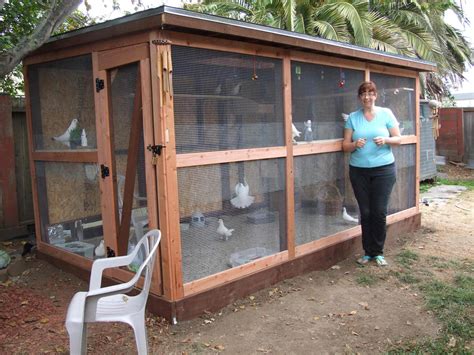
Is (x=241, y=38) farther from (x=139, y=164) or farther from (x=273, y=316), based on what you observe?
(x=273, y=316)

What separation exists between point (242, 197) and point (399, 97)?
3044mm

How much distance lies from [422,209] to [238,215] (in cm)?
500

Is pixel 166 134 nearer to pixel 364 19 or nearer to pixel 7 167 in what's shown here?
pixel 7 167

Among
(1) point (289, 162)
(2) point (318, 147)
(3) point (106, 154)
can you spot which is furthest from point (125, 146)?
(2) point (318, 147)

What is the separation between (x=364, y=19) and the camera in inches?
427

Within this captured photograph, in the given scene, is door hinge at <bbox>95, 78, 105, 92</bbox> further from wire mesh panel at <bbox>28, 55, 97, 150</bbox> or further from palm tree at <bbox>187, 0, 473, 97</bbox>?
palm tree at <bbox>187, 0, 473, 97</bbox>

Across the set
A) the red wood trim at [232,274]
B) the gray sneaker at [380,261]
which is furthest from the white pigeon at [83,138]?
the gray sneaker at [380,261]

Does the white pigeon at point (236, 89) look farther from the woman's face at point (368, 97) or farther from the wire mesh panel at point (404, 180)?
the wire mesh panel at point (404, 180)

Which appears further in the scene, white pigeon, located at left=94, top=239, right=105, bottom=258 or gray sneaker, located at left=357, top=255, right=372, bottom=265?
gray sneaker, located at left=357, top=255, right=372, bottom=265

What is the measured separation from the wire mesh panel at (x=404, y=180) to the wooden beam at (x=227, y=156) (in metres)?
2.24

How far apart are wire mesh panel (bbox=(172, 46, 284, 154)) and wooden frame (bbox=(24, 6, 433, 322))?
65mm

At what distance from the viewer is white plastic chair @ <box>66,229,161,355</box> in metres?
2.34

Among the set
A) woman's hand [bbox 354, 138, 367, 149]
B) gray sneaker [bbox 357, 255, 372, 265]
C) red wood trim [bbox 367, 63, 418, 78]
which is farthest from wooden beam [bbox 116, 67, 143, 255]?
red wood trim [bbox 367, 63, 418, 78]

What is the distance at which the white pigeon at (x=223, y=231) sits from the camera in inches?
141
